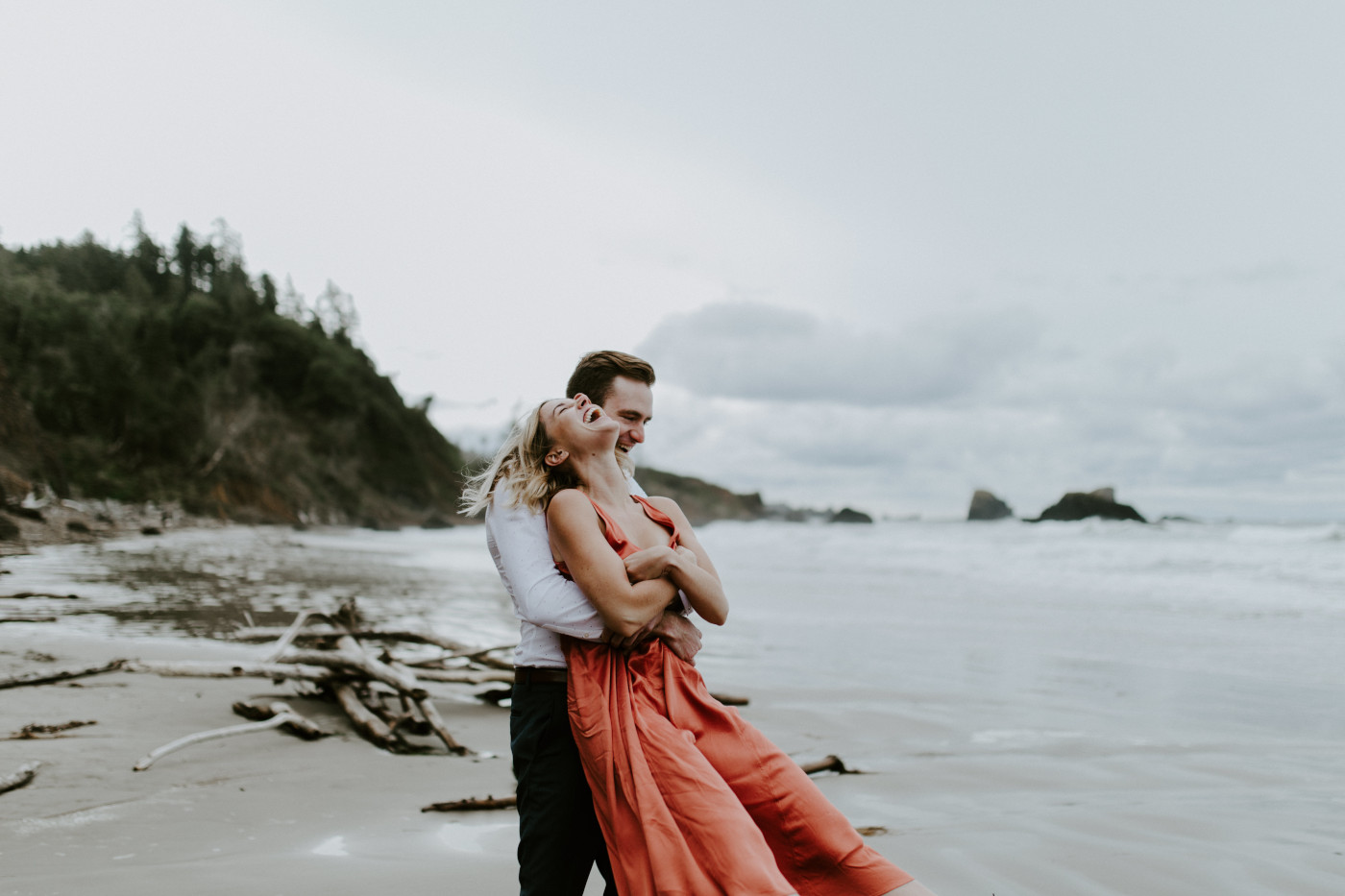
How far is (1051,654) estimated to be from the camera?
9.91m

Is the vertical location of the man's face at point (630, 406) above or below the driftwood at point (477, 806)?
above

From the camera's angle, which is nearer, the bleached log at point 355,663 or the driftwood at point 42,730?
the driftwood at point 42,730

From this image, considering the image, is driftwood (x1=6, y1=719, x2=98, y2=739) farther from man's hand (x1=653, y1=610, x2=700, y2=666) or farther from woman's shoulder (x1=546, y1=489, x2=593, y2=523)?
man's hand (x1=653, y1=610, x2=700, y2=666)

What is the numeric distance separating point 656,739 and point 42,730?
438 cm

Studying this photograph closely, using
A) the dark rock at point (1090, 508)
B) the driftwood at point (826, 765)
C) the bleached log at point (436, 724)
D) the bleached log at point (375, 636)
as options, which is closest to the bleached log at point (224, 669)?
the bleached log at point (375, 636)

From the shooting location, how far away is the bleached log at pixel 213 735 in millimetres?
4355

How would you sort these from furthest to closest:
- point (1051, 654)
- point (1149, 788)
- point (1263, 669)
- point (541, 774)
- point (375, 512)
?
1. point (375, 512)
2. point (1051, 654)
3. point (1263, 669)
4. point (1149, 788)
5. point (541, 774)

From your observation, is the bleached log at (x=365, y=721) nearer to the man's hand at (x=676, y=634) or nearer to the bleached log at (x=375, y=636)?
the bleached log at (x=375, y=636)

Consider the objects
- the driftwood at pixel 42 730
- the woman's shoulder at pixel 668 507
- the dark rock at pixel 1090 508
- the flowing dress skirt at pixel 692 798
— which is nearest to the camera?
the flowing dress skirt at pixel 692 798

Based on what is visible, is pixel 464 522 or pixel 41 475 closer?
pixel 41 475

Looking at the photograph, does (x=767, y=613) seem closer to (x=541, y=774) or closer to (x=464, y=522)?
(x=541, y=774)

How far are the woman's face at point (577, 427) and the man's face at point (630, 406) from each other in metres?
0.17

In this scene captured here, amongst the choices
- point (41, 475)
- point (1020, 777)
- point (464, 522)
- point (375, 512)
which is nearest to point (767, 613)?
point (1020, 777)

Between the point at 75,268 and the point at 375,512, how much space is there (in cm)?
5029
